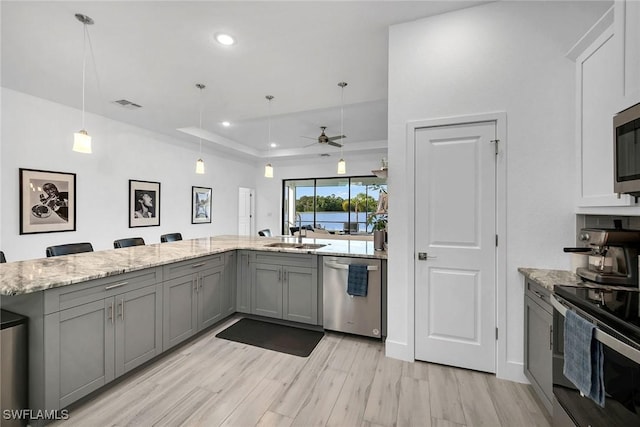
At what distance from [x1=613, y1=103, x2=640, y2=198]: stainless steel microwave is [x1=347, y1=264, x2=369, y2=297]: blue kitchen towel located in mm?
1881

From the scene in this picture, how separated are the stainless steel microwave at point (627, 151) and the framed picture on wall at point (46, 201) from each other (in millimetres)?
5950

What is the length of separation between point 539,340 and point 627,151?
1256mm

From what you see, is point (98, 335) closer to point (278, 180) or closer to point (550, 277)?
point (550, 277)

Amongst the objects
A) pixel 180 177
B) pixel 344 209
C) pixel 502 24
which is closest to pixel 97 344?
pixel 502 24

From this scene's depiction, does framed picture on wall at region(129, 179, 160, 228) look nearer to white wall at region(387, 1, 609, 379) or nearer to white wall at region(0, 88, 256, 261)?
white wall at region(0, 88, 256, 261)

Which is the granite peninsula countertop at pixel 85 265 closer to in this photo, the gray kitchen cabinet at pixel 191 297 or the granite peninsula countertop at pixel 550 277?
the gray kitchen cabinet at pixel 191 297

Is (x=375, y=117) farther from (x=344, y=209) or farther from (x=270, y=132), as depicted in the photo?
(x=344, y=209)

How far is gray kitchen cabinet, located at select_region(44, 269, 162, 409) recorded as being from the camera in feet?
5.44

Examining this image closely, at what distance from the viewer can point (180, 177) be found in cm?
607

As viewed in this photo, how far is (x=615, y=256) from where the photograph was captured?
159cm

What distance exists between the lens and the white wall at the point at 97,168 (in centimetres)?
352

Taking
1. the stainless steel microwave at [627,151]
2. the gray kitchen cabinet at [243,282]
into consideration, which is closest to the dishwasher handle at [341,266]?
the gray kitchen cabinet at [243,282]

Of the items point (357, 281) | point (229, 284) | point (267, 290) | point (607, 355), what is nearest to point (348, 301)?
point (357, 281)

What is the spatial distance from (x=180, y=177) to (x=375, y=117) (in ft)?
14.5
